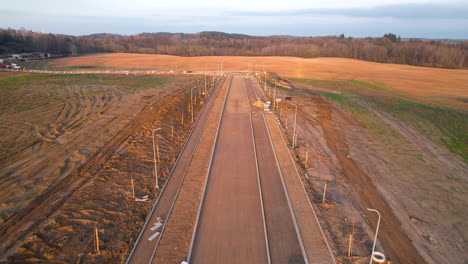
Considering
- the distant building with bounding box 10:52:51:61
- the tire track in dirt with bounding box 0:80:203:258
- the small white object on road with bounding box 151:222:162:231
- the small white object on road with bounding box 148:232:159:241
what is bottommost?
the small white object on road with bounding box 148:232:159:241

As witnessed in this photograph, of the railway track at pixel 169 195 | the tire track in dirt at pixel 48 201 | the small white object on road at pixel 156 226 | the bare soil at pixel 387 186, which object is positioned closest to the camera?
the railway track at pixel 169 195

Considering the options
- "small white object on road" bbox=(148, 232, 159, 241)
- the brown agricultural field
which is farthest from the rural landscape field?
the brown agricultural field

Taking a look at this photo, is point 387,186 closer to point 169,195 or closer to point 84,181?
point 169,195

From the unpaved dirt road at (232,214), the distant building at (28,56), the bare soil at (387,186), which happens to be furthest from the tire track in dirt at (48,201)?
the distant building at (28,56)

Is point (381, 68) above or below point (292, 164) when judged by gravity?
above

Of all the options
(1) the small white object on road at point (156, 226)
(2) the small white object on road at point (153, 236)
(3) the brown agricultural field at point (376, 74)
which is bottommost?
(2) the small white object on road at point (153, 236)

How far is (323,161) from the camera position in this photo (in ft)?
90.6

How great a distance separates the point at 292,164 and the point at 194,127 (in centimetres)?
1368

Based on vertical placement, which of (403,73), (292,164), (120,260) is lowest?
(120,260)

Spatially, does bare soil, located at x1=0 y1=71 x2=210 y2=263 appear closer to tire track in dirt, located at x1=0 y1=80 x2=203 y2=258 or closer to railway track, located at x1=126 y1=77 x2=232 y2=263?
tire track in dirt, located at x1=0 y1=80 x2=203 y2=258

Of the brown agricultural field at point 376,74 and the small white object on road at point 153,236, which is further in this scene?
the brown agricultural field at point 376,74

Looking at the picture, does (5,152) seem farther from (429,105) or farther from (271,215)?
(429,105)

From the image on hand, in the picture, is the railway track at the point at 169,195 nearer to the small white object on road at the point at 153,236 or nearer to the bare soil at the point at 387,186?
the small white object on road at the point at 153,236

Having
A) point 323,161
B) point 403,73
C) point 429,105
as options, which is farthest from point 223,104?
point 403,73
